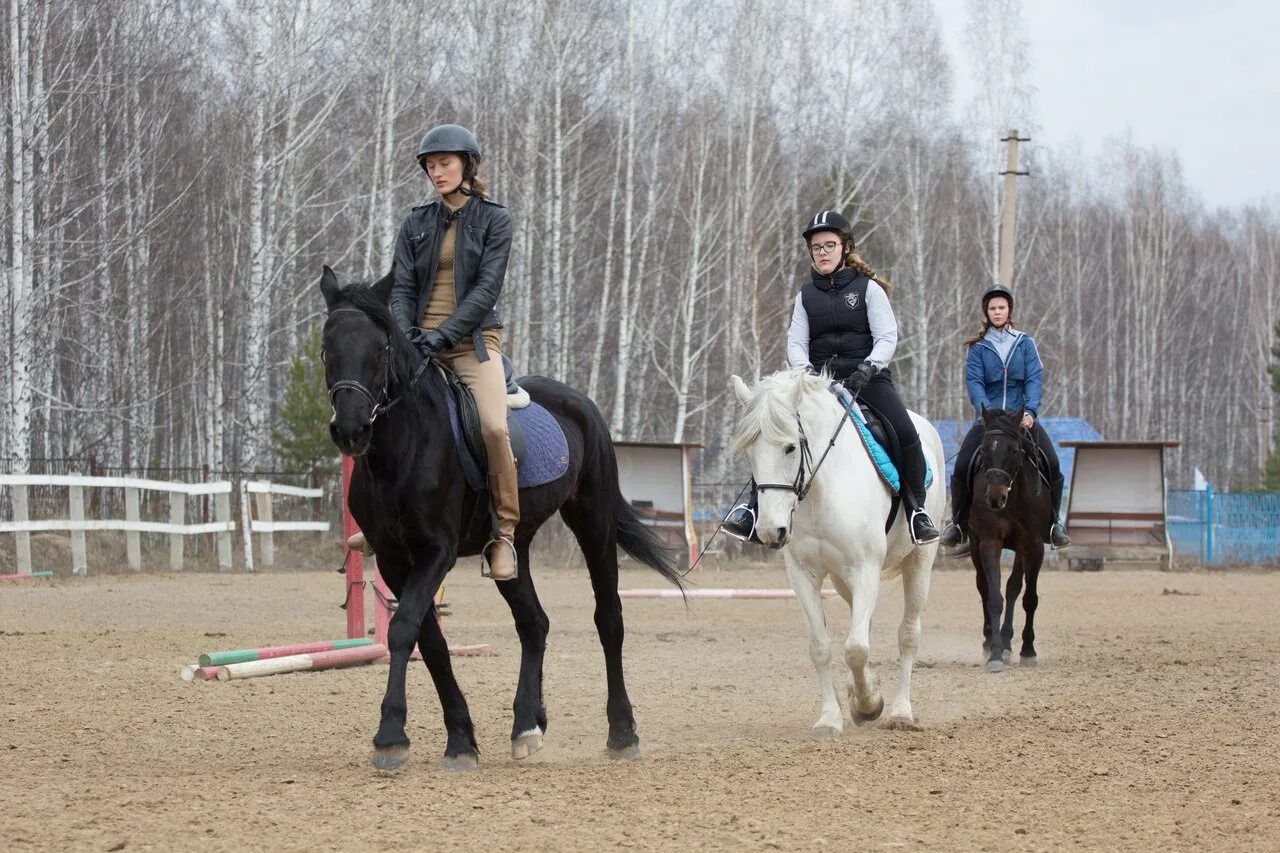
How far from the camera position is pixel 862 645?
8.20m

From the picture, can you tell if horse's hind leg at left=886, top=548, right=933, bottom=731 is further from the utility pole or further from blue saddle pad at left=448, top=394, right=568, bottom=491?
the utility pole

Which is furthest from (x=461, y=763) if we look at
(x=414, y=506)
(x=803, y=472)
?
(x=803, y=472)

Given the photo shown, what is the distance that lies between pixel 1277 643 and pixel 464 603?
9572mm

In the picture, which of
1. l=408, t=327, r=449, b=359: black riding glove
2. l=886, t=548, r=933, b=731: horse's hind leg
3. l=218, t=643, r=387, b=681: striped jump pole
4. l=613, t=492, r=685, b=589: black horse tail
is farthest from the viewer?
l=218, t=643, r=387, b=681: striped jump pole

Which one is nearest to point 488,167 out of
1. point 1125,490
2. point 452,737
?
point 1125,490

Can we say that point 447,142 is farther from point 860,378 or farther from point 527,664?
point 860,378

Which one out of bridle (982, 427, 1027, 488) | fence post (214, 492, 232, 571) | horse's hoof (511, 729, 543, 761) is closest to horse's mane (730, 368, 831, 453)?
horse's hoof (511, 729, 543, 761)

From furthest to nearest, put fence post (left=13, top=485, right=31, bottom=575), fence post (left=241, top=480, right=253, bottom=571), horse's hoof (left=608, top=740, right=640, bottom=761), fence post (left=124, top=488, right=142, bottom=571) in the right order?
fence post (left=241, top=480, right=253, bottom=571), fence post (left=124, top=488, right=142, bottom=571), fence post (left=13, top=485, right=31, bottom=575), horse's hoof (left=608, top=740, right=640, bottom=761)

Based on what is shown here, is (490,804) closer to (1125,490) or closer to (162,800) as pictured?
(162,800)

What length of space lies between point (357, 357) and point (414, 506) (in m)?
0.79

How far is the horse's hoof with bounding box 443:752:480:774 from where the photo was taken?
6691 millimetres

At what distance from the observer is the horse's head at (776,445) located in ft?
25.8

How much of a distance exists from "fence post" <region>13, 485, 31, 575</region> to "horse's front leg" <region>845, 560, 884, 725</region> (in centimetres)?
1513

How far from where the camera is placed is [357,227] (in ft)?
117
